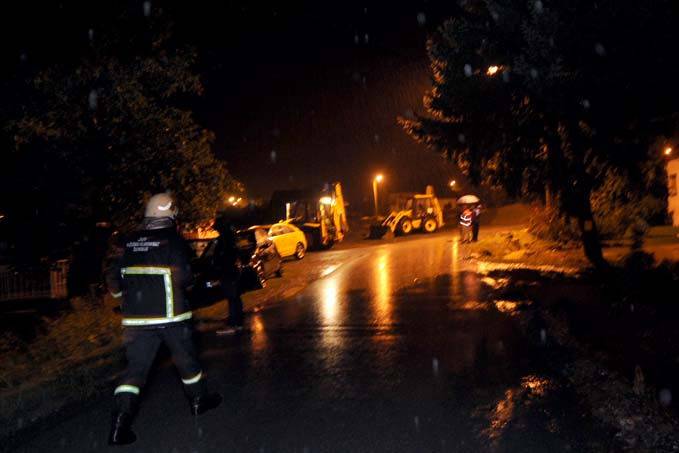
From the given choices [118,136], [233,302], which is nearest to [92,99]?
[118,136]

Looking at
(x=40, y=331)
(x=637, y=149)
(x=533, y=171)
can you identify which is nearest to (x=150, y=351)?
(x=40, y=331)

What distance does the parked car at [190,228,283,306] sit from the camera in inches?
464

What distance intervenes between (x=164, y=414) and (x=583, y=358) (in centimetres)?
460

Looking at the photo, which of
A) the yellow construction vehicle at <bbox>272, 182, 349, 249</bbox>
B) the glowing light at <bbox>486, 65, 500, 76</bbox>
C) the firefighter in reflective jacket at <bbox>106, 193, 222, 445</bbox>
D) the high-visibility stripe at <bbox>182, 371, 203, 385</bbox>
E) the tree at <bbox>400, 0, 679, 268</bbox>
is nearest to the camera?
the firefighter in reflective jacket at <bbox>106, 193, 222, 445</bbox>

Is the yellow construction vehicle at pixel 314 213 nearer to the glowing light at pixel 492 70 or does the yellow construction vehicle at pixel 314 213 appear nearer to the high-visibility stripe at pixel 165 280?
the glowing light at pixel 492 70

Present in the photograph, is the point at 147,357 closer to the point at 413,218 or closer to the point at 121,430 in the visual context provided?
the point at 121,430

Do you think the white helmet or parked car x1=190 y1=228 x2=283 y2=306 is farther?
parked car x1=190 y1=228 x2=283 y2=306

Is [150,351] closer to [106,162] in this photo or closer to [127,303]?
[127,303]

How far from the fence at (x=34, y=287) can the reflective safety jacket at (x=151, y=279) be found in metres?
10.0

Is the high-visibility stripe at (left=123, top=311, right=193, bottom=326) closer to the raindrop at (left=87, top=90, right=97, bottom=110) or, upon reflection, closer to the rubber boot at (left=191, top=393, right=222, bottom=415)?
the rubber boot at (left=191, top=393, right=222, bottom=415)

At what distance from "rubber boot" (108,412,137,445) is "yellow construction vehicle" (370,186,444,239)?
29591 mm

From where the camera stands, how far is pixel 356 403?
5.87m

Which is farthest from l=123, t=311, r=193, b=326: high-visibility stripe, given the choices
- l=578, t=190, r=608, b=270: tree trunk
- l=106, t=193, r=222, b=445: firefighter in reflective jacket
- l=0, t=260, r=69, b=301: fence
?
l=578, t=190, r=608, b=270: tree trunk

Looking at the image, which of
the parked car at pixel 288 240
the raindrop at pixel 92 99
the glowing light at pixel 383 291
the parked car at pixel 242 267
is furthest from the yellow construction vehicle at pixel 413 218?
the raindrop at pixel 92 99
